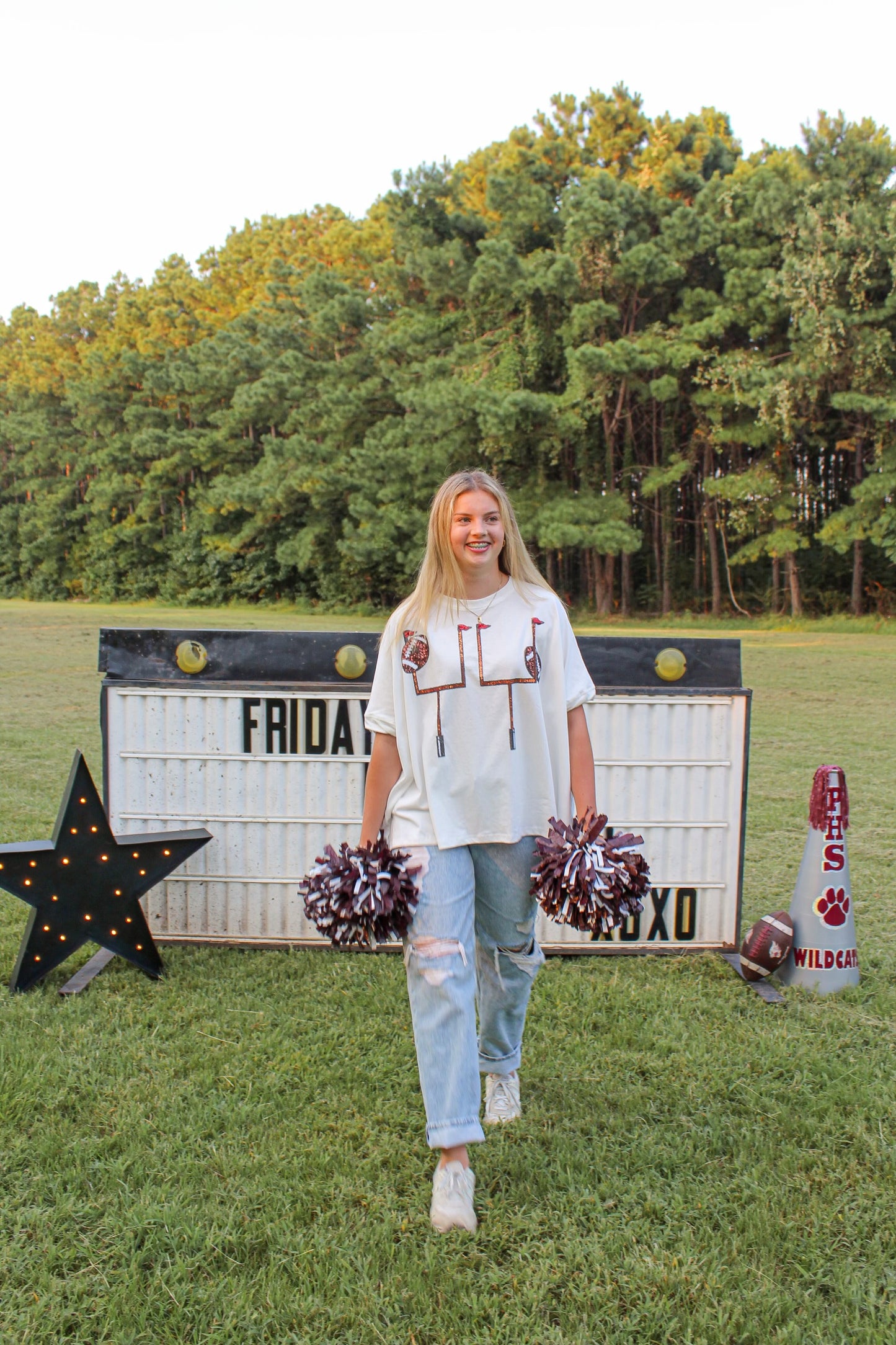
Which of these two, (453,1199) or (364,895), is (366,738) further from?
(453,1199)

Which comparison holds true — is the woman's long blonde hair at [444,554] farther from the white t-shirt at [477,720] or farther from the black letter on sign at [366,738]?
the black letter on sign at [366,738]

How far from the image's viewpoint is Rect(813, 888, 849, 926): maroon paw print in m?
3.85

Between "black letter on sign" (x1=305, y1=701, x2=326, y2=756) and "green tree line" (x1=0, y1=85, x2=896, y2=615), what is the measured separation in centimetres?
2480

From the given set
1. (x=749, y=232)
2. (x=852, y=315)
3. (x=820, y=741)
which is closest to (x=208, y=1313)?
(x=820, y=741)

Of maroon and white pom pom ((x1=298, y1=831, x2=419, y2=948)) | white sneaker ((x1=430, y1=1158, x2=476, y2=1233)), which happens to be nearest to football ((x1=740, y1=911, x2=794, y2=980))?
white sneaker ((x1=430, y1=1158, x2=476, y2=1233))

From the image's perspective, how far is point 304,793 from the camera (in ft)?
13.6

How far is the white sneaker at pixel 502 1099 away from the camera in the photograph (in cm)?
287

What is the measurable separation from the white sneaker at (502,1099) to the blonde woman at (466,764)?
355mm

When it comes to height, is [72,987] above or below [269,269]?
below

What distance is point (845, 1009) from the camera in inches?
144

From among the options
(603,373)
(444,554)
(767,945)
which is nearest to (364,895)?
(444,554)

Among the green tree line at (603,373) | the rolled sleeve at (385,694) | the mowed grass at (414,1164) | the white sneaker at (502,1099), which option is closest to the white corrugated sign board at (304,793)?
the mowed grass at (414,1164)

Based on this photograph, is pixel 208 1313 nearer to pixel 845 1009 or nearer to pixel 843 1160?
pixel 843 1160

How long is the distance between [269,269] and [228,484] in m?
9.96
